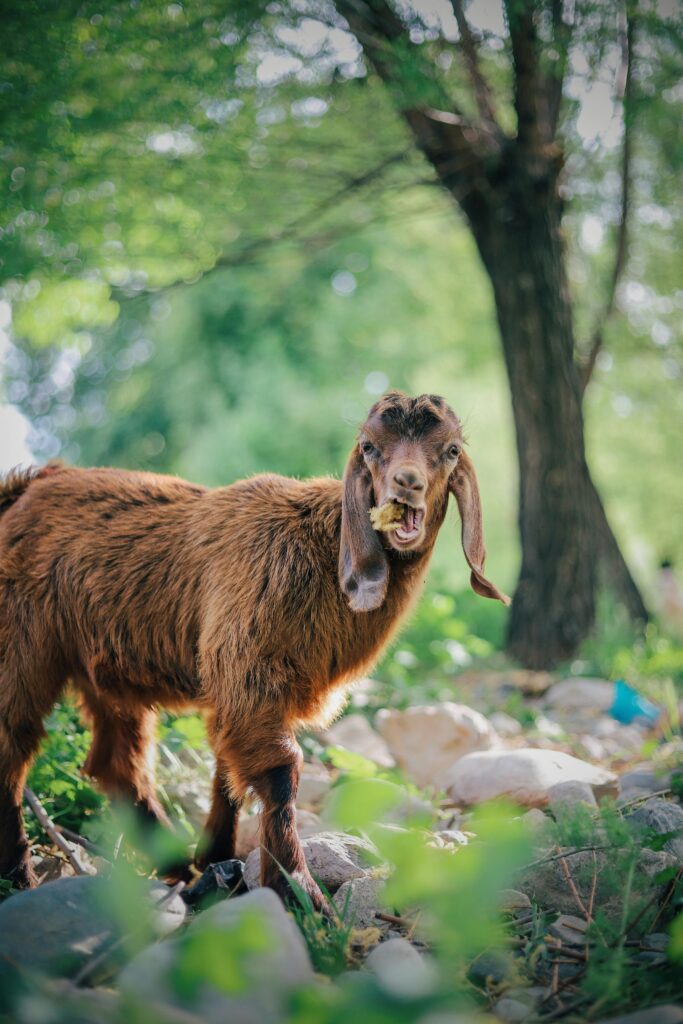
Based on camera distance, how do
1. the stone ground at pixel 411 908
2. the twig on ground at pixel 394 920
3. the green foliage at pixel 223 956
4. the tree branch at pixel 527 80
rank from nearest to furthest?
the green foliage at pixel 223 956, the stone ground at pixel 411 908, the twig on ground at pixel 394 920, the tree branch at pixel 527 80

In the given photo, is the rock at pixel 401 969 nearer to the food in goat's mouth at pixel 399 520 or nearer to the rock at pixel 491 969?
the rock at pixel 491 969

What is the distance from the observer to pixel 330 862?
357cm

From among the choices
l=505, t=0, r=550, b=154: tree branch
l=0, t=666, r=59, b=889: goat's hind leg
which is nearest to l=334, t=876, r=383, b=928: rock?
l=0, t=666, r=59, b=889: goat's hind leg

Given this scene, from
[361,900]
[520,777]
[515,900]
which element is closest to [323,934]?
[361,900]

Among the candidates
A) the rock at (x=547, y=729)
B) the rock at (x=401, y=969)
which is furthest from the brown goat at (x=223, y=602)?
the rock at (x=547, y=729)

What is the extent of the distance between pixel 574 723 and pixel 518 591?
2.20 metres

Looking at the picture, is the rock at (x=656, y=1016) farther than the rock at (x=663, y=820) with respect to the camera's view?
No

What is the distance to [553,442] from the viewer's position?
8867 millimetres

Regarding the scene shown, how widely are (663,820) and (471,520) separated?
1449 millimetres

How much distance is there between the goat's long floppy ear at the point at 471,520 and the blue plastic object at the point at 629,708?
11.7ft

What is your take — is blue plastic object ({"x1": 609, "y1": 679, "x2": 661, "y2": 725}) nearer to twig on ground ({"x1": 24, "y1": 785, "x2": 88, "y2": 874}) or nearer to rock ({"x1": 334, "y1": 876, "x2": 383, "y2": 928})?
rock ({"x1": 334, "y1": 876, "x2": 383, "y2": 928})

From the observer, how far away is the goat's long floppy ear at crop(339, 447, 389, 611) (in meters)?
3.57

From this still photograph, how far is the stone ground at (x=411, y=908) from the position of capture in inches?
82.4

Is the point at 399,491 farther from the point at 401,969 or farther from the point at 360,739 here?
the point at 360,739
